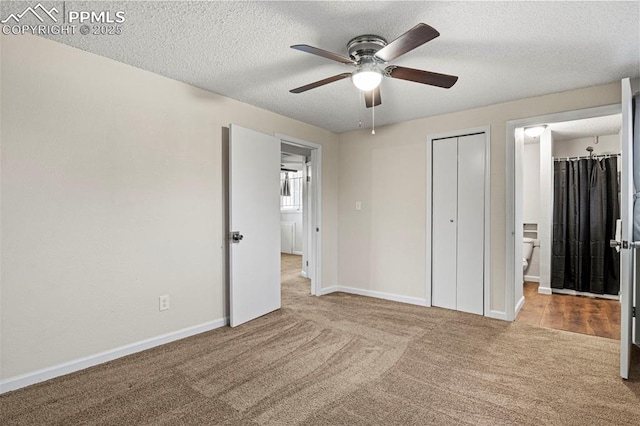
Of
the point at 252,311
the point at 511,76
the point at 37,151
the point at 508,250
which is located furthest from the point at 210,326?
the point at 511,76

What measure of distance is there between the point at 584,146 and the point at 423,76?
14.0 ft

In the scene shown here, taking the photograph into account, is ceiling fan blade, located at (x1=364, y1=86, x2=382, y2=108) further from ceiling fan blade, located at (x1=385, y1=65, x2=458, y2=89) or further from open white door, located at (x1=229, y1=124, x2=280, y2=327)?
open white door, located at (x1=229, y1=124, x2=280, y2=327)

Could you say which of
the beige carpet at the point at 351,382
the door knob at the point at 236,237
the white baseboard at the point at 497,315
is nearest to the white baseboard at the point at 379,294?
the white baseboard at the point at 497,315

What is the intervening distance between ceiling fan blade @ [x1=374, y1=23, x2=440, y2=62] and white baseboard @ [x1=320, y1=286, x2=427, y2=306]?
294 cm

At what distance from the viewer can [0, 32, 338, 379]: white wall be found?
2.06 metres

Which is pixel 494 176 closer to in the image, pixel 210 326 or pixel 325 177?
pixel 325 177

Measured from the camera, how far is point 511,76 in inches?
108

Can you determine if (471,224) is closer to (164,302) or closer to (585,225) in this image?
(585,225)

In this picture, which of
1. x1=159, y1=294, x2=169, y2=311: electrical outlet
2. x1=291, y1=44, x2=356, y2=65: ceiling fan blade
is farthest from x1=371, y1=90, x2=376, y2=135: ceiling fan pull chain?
x1=159, y1=294, x2=169, y2=311: electrical outlet

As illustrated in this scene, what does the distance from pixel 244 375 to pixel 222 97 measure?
2.49 metres

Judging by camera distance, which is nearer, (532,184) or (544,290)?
(544,290)

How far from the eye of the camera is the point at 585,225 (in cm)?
451

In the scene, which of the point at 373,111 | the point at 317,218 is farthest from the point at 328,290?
the point at 373,111

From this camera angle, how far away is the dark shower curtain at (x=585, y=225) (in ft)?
14.3
